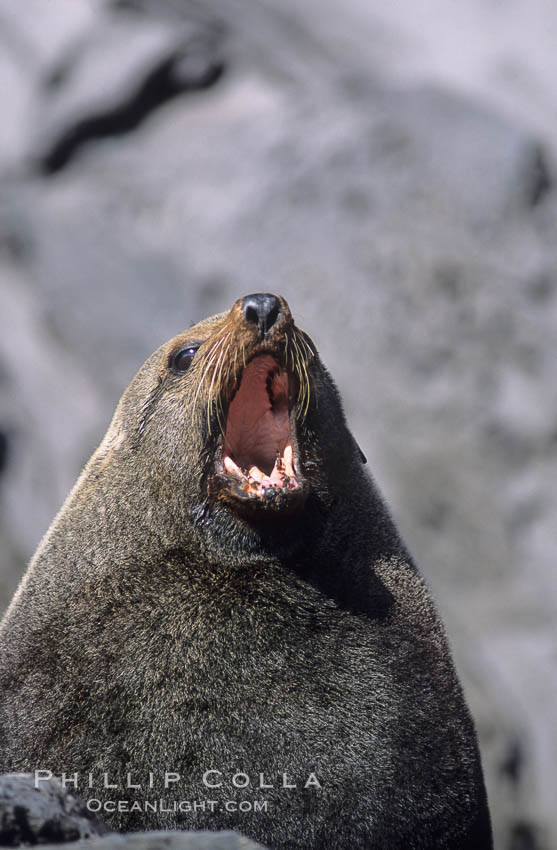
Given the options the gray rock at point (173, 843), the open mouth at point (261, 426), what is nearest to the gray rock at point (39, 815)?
the gray rock at point (173, 843)

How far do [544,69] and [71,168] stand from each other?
4.12 m

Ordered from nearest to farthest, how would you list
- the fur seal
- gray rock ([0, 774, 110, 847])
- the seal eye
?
gray rock ([0, 774, 110, 847]) → the fur seal → the seal eye

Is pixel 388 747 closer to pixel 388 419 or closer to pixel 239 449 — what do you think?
pixel 239 449

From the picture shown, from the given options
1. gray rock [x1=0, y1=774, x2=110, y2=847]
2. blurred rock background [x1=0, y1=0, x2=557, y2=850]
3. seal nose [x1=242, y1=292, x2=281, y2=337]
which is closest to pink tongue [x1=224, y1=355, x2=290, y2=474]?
seal nose [x1=242, y1=292, x2=281, y2=337]

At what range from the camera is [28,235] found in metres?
7.51

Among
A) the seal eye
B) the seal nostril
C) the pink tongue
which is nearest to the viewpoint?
the seal nostril

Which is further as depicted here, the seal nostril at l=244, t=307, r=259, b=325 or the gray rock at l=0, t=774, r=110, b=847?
the seal nostril at l=244, t=307, r=259, b=325

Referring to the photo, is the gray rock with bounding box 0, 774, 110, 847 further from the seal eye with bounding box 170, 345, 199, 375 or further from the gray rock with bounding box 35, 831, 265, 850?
the seal eye with bounding box 170, 345, 199, 375

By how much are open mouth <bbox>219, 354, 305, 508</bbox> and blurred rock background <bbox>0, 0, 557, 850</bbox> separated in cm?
404

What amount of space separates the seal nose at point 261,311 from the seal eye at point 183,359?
0.44 meters

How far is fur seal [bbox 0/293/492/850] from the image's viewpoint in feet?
8.20

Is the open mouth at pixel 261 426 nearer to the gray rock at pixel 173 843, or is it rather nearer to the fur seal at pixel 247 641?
the fur seal at pixel 247 641

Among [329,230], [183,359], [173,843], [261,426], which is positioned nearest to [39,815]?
[173,843]

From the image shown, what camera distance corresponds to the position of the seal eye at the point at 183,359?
315 centimetres
